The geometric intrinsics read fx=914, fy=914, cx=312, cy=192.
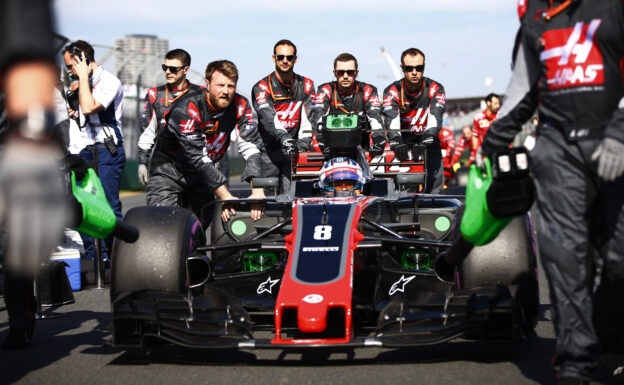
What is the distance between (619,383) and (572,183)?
3.29 ft

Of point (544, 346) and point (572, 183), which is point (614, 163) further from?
point (544, 346)

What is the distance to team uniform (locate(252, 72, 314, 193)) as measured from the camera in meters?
9.51

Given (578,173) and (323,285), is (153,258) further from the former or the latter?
(578,173)

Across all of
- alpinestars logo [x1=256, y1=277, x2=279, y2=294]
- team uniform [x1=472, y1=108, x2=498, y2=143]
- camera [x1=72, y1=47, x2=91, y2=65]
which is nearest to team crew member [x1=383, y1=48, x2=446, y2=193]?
camera [x1=72, y1=47, x2=91, y2=65]

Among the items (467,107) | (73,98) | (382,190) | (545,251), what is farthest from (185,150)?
(467,107)

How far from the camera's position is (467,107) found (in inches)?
3329

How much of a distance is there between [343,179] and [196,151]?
1.22 metres

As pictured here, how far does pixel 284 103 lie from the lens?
9.58m

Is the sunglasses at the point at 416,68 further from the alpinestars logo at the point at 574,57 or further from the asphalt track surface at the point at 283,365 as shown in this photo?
the alpinestars logo at the point at 574,57

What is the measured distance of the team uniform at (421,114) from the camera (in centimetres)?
951

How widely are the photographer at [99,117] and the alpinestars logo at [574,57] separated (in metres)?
5.02

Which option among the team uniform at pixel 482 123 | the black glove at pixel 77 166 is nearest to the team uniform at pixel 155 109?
the black glove at pixel 77 166

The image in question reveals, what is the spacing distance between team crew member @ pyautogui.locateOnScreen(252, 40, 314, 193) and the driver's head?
2.90 meters

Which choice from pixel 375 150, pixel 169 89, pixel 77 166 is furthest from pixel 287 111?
pixel 77 166
